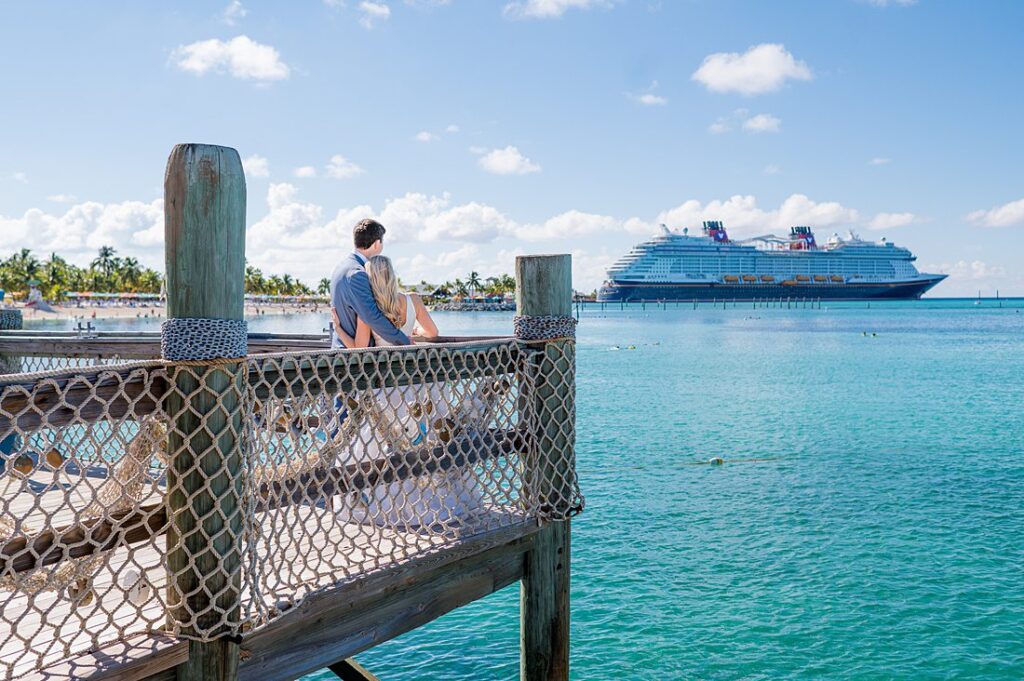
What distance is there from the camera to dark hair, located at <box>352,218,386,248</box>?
485 cm

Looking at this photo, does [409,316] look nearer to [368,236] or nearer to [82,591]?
[368,236]

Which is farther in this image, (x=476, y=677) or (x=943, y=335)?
(x=943, y=335)

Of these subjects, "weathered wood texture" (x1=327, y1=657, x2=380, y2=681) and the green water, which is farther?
the green water

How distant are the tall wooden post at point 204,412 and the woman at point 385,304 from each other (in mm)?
1529

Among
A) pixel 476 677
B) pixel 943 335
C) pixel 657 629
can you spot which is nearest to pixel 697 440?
pixel 657 629

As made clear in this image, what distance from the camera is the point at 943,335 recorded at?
262 feet

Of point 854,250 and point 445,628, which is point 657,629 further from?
point 854,250

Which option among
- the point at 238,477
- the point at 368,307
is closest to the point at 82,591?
the point at 238,477

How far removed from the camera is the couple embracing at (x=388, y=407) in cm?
433

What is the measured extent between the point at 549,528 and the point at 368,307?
1707 millimetres

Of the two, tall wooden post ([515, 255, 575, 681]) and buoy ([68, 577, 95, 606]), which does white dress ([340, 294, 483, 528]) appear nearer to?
tall wooden post ([515, 255, 575, 681])

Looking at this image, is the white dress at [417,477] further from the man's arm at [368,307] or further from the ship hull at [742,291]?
the ship hull at [742,291]

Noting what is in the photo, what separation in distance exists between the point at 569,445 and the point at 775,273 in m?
166

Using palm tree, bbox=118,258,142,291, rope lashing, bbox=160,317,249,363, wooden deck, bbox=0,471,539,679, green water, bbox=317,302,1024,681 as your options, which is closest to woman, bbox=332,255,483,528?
wooden deck, bbox=0,471,539,679
